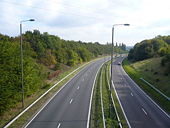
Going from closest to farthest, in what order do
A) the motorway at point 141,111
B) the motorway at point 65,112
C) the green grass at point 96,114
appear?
the motorway at point 65,112, the green grass at point 96,114, the motorway at point 141,111

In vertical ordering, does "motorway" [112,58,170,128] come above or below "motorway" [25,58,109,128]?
below

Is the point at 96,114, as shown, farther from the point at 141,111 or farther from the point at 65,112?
the point at 141,111

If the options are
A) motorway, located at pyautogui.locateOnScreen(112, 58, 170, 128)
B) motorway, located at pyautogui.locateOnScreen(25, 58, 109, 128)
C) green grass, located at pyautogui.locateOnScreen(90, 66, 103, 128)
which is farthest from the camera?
motorway, located at pyautogui.locateOnScreen(112, 58, 170, 128)

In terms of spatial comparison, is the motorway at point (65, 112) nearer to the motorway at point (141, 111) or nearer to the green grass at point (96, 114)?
the green grass at point (96, 114)

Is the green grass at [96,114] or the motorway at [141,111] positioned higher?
the green grass at [96,114]

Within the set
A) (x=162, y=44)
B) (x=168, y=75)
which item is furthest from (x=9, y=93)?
(x=162, y=44)

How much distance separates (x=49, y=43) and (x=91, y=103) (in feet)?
165

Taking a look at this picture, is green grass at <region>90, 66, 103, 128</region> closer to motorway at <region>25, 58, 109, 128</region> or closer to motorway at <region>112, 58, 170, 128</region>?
motorway at <region>25, 58, 109, 128</region>

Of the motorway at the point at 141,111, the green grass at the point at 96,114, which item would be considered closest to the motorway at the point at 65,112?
the green grass at the point at 96,114

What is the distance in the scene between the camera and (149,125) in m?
23.3

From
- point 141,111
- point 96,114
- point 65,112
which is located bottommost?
point 141,111

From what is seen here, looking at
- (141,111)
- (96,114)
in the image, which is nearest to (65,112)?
(96,114)

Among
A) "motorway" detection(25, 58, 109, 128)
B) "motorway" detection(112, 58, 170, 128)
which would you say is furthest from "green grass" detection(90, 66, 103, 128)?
"motorway" detection(112, 58, 170, 128)

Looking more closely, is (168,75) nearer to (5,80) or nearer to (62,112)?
(62,112)
